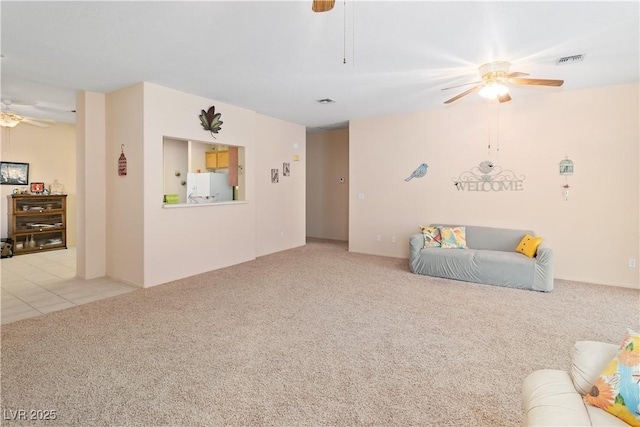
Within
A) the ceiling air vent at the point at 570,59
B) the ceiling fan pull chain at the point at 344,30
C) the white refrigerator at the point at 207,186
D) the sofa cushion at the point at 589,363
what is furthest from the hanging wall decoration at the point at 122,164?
the ceiling air vent at the point at 570,59

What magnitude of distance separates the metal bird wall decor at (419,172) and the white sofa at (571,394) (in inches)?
180

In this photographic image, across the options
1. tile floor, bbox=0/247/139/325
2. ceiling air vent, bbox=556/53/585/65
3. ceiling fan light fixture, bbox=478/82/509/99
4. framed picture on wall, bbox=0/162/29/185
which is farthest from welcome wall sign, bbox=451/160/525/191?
framed picture on wall, bbox=0/162/29/185

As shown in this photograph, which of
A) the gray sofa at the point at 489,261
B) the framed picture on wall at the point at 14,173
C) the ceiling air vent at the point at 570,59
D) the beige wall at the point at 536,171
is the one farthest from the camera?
the framed picture on wall at the point at 14,173

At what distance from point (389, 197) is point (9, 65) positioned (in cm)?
578

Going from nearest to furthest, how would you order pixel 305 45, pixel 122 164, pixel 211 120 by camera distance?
1. pixel 305 45
2. pixel 122 164
3. pixel 211 120

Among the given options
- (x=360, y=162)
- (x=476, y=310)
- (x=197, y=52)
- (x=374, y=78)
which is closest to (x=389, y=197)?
(x=360, y=162)

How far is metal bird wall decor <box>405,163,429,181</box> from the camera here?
5911mm

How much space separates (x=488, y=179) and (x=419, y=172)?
1.17 meters

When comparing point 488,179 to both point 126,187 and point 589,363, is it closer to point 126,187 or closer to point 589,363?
point 589,363

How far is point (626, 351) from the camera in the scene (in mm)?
1372

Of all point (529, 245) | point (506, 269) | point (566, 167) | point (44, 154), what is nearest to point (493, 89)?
point (566, 167)

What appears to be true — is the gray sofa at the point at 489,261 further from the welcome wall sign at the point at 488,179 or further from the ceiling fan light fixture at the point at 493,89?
the ceiling fan light fixture at the point at 493,89

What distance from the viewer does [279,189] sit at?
6.78m

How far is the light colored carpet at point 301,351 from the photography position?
1950 millimetres
